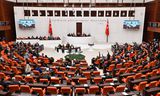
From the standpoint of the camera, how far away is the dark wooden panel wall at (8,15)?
84.5 feet

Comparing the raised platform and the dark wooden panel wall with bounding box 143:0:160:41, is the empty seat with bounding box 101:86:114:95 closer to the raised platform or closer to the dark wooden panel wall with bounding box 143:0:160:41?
the raised platform

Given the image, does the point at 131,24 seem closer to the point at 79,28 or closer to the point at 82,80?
the point at 79,28

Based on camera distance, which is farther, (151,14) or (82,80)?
(151,14)

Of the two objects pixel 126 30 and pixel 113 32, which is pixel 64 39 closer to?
pixel 113 32

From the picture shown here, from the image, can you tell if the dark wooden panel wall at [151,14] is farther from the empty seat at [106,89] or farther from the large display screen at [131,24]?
the empty seat at [106,89]

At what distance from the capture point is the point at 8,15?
1096 inches

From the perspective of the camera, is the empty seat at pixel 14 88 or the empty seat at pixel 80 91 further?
the empty seat at pixel 14 88

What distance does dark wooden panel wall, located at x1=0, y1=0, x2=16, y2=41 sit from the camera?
1014 inches

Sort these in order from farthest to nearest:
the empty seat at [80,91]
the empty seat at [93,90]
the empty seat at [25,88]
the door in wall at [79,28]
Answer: the door in wall at [79,28] → the empty seat at [93,90] → the empty seat at [25,88] → the empty seat at [80,91]

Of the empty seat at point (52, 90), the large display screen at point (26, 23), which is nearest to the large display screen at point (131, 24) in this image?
the large display screen at point (26, 23)

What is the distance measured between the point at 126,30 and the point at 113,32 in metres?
2.11

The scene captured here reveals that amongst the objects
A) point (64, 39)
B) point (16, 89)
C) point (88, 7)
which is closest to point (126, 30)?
point (88, 7)

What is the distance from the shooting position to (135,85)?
32.9ft

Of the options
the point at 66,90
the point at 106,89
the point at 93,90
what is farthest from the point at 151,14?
the point at 66,90
